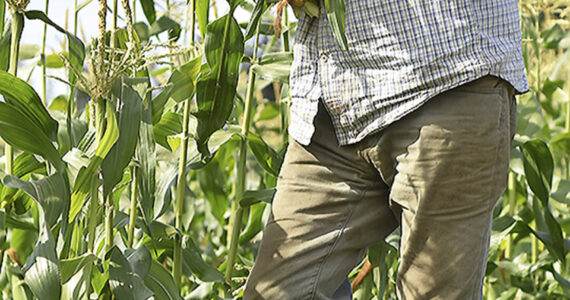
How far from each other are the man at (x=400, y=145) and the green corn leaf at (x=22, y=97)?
0.51 meters

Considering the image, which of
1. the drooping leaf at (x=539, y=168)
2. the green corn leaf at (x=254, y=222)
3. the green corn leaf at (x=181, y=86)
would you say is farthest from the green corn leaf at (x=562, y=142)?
the green corn leaf at (x=181, y=86)

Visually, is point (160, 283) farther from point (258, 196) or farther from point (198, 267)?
point (258, 196)

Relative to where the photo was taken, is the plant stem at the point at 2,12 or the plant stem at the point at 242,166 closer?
the plant stem at the point at 2,12

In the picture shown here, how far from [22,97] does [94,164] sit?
0.18m

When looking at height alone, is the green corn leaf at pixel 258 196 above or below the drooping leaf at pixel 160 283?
above

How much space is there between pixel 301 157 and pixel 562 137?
130 centimetres

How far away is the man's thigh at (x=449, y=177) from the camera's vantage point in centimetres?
148

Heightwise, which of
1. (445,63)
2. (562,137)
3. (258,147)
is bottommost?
(562,137)

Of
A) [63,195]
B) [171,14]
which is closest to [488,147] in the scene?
[63,195]

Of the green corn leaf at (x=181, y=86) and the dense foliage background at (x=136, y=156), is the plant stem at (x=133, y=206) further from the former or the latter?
the green corn leaf at (x=181, y=86)

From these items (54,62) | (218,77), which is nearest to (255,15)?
A: (218,77)

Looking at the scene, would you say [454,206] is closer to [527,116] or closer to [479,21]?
[479,21]

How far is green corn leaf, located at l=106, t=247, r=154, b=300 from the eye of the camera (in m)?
1.49

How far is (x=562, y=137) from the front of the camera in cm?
259
